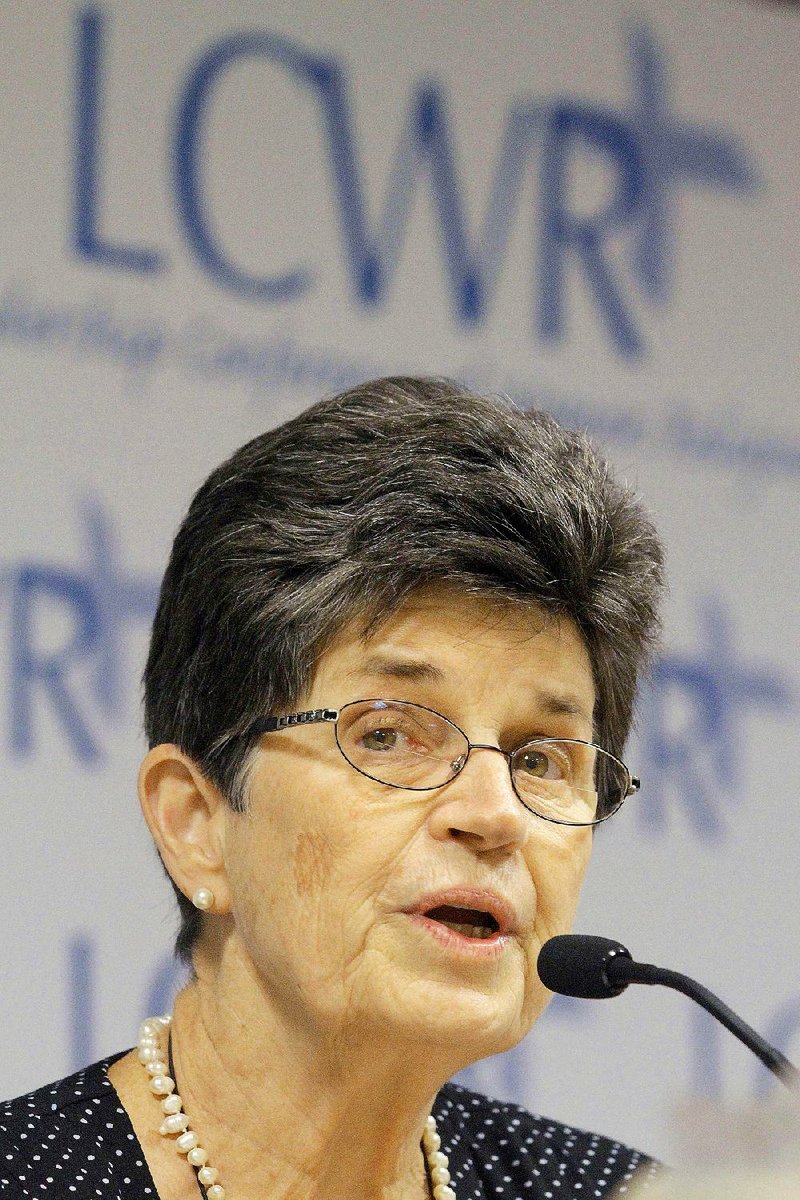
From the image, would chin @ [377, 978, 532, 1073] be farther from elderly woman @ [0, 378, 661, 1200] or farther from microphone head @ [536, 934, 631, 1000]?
microphone head @ [536, 934, 631, 1000]

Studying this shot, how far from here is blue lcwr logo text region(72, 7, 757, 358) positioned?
2.68 metres

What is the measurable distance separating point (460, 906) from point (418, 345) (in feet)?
4.67

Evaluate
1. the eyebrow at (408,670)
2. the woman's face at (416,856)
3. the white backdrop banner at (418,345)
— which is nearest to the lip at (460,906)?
the woman's face at (416,856)

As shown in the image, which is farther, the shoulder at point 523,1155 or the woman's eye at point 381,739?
the shoulder at point 523,1155


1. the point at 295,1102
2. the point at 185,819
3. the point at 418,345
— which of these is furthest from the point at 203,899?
the point at 418,345

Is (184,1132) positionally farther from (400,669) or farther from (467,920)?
(400,669)

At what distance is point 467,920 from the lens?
5.45 feet

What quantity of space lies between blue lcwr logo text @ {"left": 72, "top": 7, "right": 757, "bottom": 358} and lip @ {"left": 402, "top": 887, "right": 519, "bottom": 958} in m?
1.38

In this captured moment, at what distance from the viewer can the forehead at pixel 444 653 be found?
168cm

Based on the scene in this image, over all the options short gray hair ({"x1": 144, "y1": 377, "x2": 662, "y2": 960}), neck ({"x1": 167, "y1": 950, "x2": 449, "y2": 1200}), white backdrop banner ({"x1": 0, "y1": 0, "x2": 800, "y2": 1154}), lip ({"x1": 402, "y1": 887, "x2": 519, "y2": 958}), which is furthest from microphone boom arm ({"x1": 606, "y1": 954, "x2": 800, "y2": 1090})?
white backdrop banner ({"x1": 0, "y1": 0, "x2": 800, "y2": 1154})

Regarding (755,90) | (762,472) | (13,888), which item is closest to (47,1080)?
(13,888)

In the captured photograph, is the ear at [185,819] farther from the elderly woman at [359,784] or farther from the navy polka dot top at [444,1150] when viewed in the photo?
A: the navy polka dot top at [444,1150]

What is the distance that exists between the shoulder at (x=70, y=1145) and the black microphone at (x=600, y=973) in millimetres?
496

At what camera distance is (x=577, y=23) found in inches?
119
